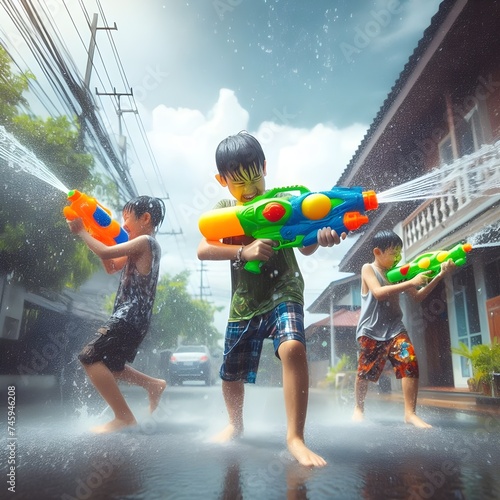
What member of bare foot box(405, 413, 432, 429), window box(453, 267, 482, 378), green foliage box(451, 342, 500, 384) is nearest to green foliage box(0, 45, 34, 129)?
bare foot box(405, 413, 432, 429)

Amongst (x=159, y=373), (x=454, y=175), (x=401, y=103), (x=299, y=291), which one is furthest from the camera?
(x=159, y=373)

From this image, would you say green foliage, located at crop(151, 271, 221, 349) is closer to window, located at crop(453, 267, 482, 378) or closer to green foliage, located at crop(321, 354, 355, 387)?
green foliage, located at crop(321, 354, 355, 387)

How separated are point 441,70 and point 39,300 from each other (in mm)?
8318

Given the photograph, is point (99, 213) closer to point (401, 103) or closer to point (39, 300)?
point (401, 103)

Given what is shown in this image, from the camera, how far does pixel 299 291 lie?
76.5 inches

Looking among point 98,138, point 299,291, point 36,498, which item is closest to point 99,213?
point 299,291

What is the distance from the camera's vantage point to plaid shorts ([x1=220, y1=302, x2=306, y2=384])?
6.11 ft

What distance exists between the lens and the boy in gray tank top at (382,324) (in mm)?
2916

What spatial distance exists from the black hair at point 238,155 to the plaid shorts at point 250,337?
658 millimetres

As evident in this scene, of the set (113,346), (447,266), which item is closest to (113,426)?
(113,346)

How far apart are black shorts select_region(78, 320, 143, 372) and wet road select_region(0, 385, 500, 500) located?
0.35 metres

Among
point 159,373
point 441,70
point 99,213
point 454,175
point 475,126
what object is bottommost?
point 159,373

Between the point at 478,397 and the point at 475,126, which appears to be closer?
the point at 478,397

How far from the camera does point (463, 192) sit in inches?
259
